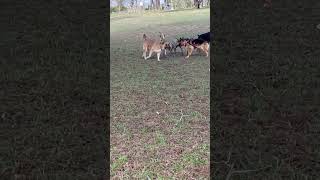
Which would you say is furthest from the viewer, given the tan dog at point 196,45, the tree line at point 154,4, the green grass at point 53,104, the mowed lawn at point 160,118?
the tree line at point 154,4

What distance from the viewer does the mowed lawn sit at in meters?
4.70

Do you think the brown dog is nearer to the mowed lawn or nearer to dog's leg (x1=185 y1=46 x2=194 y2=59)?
dog's leg (x1=185 y1=46 x2=194 y2=59)

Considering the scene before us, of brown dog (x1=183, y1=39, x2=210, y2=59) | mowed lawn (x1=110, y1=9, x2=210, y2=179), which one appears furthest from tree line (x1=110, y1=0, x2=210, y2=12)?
mowed lawn (x1=110, y1=9, x2=210, y2=179)

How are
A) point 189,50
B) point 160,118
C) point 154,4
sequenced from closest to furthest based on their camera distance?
point 160,118 → point 189,50 → point 154,4

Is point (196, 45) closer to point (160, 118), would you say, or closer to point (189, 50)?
point (189, 50)

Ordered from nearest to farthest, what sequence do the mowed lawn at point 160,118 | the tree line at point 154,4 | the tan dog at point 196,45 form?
the mowed lawn at point 160,118 → the tan dog at point 196,45 → the tree line at point 154,4

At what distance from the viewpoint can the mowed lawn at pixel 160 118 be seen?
470 centimetres

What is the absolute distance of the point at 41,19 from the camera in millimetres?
15125

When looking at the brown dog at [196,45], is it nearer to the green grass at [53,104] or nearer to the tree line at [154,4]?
the green grass at [53,104]

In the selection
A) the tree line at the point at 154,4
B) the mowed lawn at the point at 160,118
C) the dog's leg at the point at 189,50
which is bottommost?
the mowed lawn at the point at 160,118

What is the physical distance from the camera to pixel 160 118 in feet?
20.5

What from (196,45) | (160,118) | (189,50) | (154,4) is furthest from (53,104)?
(154,4)

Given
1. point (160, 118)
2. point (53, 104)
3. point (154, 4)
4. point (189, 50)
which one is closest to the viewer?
point (160, 118)

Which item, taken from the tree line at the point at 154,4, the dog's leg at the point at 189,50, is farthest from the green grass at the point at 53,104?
the tree line at the point at 154,4
